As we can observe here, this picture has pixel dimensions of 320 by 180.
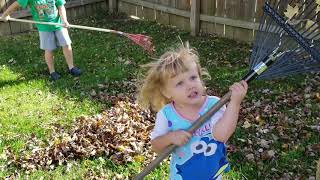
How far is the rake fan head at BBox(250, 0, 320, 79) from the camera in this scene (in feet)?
8.14

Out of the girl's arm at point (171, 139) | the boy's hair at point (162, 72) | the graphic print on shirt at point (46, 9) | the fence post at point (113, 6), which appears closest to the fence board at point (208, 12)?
the fence post at point (113, 6)

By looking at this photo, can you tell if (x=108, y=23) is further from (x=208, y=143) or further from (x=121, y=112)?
(x=208, y=143)

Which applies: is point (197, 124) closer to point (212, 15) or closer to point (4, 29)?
point (212, 15)

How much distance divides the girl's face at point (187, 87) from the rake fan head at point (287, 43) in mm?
332

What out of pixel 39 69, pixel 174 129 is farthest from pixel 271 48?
pixel 39 69

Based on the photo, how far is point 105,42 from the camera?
29.0 ft

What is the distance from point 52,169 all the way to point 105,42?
4736 mm

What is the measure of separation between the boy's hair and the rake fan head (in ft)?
1.25

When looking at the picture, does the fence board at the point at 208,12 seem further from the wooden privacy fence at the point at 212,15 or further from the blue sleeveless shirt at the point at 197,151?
the blue sleeveless shirt at the point at 197,151

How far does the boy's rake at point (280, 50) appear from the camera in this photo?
2387 millimetres

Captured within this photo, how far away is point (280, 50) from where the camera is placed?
8.34 ft

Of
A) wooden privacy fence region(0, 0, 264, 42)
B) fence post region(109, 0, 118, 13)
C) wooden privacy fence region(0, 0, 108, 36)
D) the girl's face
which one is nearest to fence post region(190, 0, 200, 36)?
wooden privacy fence region(0, 0, 264, 42)

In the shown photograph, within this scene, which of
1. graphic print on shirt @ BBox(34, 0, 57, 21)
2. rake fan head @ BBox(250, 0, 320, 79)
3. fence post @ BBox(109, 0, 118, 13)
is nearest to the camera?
rake fan head @ BBox(250, 0, 320, 79)

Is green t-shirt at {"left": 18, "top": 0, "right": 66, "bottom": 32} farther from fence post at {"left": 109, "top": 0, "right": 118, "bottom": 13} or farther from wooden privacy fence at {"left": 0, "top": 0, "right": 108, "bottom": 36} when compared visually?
fence post at {"left": 109, "top": 0, "right": 118, "bottom": 13}
